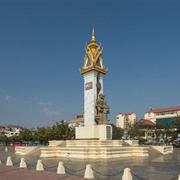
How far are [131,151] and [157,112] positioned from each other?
8332 cm

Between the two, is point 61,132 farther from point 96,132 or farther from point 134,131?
point 134,131

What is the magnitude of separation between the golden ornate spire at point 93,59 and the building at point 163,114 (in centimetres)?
6901

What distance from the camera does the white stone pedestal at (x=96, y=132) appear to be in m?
27.8

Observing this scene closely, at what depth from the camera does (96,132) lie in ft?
92.4

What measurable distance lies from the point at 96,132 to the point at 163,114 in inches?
3177

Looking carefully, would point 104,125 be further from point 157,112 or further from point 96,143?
point 157,112

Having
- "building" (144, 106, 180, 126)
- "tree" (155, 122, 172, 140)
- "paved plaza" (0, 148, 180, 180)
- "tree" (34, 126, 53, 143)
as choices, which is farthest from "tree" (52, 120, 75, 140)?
"building" (144, 106, 180, 126)

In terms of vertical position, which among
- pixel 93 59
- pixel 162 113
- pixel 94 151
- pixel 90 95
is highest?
pixel 93 59

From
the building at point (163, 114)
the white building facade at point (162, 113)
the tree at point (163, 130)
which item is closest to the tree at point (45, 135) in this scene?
the tree at point (163, 130)

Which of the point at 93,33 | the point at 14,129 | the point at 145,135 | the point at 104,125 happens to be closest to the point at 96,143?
the point at 104,125

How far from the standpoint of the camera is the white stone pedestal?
27781 mm

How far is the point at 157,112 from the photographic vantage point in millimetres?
106125

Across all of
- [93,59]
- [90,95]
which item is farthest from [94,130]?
[93,59]

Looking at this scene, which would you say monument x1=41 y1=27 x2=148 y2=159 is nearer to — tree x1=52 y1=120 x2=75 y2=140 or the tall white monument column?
the tall white monument column
